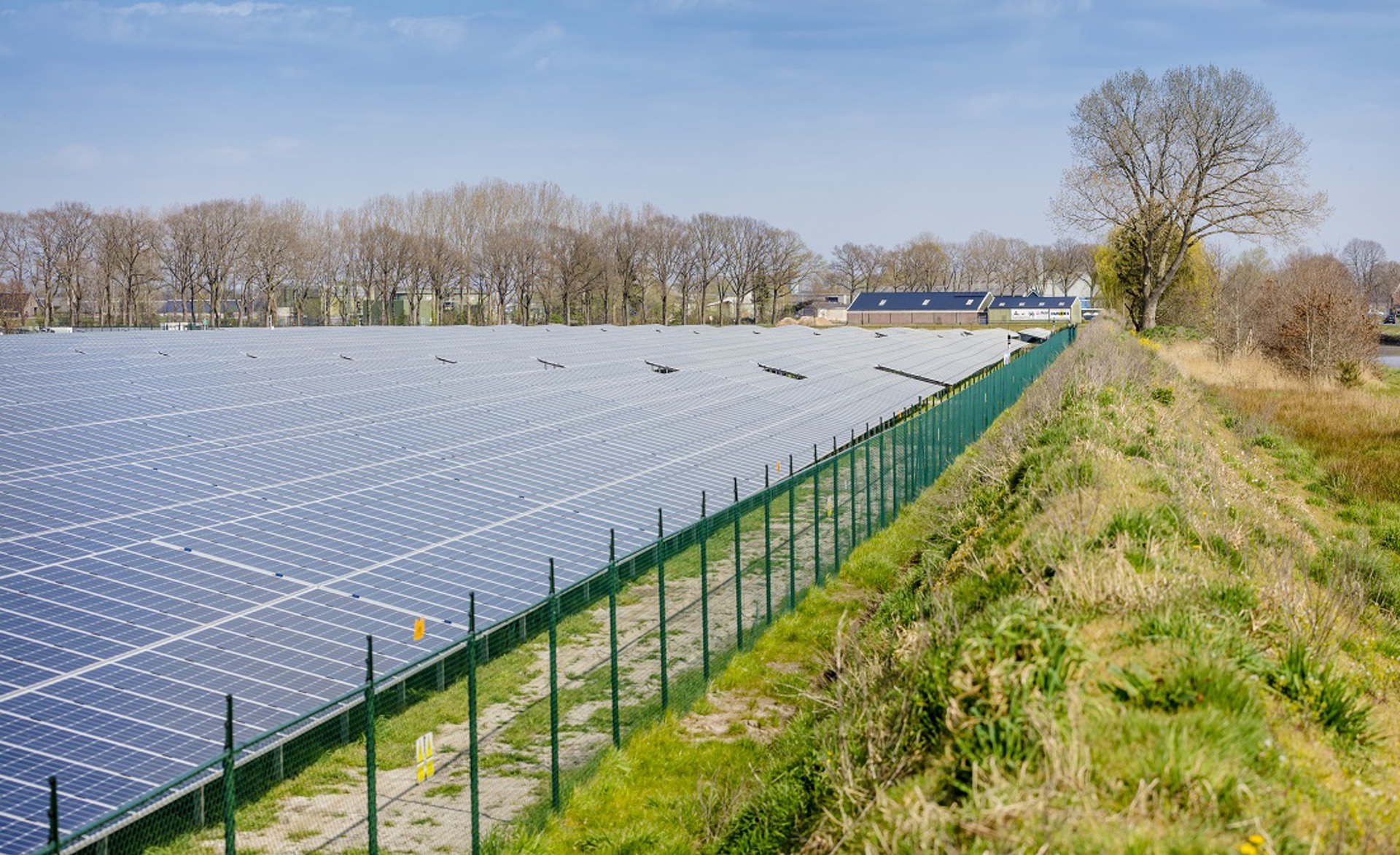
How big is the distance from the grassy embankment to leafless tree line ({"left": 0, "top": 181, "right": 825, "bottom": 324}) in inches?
3824

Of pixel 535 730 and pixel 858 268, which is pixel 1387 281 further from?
pixel 535 730

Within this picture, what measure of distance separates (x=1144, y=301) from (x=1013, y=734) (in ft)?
228

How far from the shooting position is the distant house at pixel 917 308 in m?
149

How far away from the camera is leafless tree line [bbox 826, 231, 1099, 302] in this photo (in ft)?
602

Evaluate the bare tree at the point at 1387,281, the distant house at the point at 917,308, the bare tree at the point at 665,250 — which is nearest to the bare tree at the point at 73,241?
the bare tree at the point at 665,250

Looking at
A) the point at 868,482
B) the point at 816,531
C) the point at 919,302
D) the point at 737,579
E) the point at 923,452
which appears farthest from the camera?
the point at 919,302

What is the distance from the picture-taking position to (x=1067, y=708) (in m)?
7.38

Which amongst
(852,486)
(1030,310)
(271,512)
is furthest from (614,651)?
(1030,310)

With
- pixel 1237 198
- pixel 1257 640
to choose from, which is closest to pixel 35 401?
pixel 1257 640

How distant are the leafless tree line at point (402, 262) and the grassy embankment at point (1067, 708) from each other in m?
97.1

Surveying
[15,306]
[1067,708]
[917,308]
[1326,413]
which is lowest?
[1326,413]

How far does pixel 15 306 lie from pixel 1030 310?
114m

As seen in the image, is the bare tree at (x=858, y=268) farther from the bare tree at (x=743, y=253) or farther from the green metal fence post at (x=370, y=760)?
the green metal fence post at (x=370, y=760)

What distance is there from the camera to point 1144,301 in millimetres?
71375
